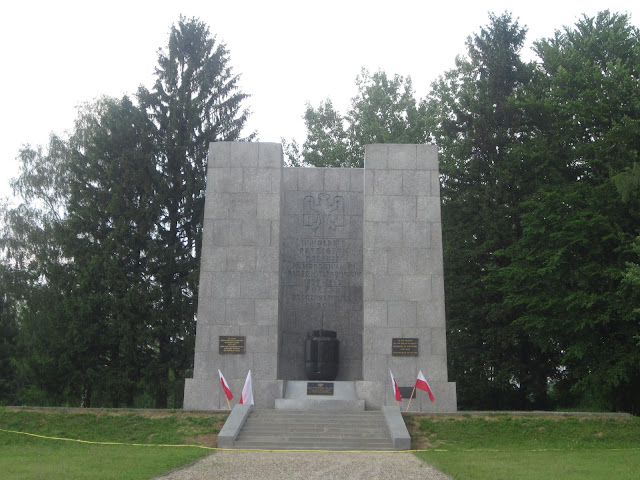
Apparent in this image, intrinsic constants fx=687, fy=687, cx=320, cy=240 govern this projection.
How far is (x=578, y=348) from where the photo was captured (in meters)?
21.6

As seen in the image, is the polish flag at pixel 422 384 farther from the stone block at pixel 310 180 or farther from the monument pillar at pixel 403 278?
the stone block at pixel 310 180

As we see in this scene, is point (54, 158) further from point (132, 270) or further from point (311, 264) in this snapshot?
point (311, 264)

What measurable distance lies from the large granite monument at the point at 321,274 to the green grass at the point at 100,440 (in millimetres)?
2660

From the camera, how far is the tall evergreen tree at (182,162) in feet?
87.0

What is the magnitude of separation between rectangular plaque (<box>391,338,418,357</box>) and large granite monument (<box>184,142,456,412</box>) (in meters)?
0.03

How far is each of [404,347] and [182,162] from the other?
13.9 meters

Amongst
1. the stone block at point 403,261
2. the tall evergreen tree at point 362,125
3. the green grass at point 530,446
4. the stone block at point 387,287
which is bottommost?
the green grass at point 530,446

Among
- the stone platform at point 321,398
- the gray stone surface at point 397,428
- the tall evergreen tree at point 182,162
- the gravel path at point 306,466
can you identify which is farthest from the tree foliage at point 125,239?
the gravel path at point 306,466

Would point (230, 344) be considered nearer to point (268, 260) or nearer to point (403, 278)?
point (268, 260)

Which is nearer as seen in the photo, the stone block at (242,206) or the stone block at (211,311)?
the stone block at (211,311)

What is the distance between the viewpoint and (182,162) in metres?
28.3

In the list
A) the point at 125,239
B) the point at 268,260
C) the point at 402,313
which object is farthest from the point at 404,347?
the point at 125,239

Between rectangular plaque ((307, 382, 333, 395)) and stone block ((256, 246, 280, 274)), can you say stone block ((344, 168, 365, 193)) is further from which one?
rectangular plaque ((307, 382, 333, 395))

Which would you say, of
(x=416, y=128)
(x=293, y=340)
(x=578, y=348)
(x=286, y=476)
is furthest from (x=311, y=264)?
(x=416, y=128)
